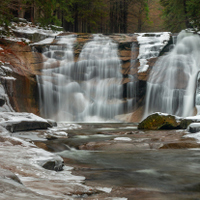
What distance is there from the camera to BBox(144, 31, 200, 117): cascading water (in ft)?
52.1

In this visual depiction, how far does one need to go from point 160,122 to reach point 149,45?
949cm

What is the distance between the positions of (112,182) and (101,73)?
14557 millimetres

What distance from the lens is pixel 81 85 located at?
1772 cm

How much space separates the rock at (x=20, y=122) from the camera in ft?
27.2

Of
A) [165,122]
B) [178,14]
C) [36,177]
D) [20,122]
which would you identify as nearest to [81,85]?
[165,122]

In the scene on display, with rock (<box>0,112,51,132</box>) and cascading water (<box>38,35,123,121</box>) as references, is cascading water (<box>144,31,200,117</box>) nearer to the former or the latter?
cascading water (<box>38,35,123,121</box>)

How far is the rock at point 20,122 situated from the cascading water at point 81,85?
6.93m

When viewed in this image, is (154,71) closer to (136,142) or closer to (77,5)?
(136,142)

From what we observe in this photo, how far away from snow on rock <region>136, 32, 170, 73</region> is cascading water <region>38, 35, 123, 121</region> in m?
1.64

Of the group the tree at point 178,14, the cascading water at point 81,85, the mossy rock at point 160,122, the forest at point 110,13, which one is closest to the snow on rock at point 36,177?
the mossy rock at point 160,122

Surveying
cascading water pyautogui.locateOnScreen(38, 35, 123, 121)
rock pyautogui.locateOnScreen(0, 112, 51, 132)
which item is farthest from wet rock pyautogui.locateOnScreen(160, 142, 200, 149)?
cascading water pyautogui.locateOnScreen(38, 35, 123, 121)

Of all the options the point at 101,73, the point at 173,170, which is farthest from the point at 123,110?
the point at 173,170

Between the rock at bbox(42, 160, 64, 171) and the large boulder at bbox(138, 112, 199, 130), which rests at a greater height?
the rock at bbox(42, 160, 64, 171)

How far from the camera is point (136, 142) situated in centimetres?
755
